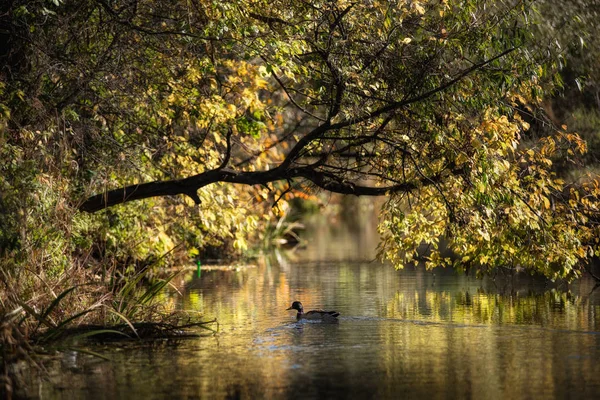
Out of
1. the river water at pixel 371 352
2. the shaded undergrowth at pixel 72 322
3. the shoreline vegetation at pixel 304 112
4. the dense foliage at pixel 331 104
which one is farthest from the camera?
the dense foliage at pixel 331 104

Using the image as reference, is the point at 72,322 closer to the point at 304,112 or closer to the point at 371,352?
the point at 371,352

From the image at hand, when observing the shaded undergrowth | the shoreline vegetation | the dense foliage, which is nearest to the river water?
the shaded undergrowth

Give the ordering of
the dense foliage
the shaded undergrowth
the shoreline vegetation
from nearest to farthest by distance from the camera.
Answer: the shaded undergrowth → the shoreline vegetation → the dense foliage

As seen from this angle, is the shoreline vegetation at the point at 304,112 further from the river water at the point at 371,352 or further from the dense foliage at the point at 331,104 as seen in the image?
the river water at the point at 371,352

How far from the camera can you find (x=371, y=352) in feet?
46.9

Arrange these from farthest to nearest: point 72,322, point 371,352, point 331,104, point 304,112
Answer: point 304,112 → point 331,104 → point 72,322 → point 371,352

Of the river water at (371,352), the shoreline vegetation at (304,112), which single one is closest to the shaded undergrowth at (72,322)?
the shoreline vegetation at (304,112)

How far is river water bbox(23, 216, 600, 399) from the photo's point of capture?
1171 centimetres

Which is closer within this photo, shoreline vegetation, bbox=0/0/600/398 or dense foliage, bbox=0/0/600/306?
shoreline vegetation, bbox=0/0/600/398

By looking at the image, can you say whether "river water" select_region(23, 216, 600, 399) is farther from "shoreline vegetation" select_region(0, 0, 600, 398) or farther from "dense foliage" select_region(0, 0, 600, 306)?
"dense foliage" select_region(0, 0, 600, 306)

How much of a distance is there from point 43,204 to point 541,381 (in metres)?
7.74

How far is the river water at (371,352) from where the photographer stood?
11.7 m

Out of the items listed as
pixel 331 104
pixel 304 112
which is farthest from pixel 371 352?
pixel 304 112

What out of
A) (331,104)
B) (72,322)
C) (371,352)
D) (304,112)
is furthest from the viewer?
(304,112)
